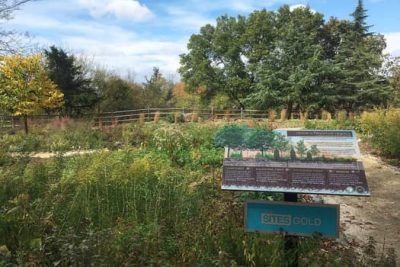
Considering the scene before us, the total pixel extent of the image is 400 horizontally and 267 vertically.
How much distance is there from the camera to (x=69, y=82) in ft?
95.9

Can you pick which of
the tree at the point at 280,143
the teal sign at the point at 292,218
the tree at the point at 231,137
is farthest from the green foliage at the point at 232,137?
the teal sign at the point at 292,218

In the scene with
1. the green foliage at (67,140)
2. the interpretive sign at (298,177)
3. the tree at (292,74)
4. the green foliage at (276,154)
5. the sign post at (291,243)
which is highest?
the tree at (292,74)

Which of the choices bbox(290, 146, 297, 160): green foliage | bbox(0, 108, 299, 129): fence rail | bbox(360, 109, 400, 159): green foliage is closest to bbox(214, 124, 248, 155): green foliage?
bbox(290, 146, 297, 160): green foliage

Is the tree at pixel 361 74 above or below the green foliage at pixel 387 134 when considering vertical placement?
above

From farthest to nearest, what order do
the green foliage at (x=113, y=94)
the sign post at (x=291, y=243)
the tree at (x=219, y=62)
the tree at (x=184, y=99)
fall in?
1. the tree at (x=184, y=99)
2. the tree at (x=219, y=62)
3. the green foliage at (x=113, y=94)
4. the sign post at (x=291, y=243)

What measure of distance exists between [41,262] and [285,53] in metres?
29.4

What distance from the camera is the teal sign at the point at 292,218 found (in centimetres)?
330

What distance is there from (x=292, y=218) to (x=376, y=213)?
11.4ft

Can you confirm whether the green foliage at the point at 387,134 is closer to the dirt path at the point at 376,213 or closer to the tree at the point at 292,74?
the dirt path at the point at 376,213

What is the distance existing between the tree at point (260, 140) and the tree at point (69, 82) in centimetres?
2644

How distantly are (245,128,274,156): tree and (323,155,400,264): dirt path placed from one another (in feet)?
5.42

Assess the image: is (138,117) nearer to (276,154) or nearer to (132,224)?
(132,224)

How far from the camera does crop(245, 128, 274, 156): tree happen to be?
3582 mm

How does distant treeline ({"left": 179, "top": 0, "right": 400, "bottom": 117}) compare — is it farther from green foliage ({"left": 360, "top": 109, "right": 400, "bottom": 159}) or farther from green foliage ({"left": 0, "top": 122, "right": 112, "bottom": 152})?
green foliage ({"left": 0, "top": 122, "right": 112, "bottom": 152})
